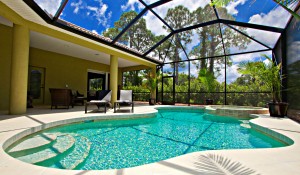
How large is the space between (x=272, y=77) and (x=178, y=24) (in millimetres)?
5210

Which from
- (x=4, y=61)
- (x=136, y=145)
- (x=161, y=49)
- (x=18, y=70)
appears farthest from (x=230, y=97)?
(x=4, y=61)

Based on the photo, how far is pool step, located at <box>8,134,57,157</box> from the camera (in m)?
2.36

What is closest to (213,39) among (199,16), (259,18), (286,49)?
(199,16)

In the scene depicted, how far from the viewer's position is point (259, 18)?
6.52m

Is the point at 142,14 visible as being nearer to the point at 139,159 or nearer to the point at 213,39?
the point at 213,39

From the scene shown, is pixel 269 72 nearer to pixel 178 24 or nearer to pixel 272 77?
pixel 272 77

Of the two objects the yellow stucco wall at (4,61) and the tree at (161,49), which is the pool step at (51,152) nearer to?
the yellow stucco wall at (4,61)

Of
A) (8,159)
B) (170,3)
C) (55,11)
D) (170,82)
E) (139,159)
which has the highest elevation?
(170,3)

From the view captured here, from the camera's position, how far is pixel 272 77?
557 centimetres

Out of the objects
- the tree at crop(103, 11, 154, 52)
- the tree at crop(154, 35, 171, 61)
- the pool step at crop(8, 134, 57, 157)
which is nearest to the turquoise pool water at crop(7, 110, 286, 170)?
the pool step at crop(8, 134, 57, 157)

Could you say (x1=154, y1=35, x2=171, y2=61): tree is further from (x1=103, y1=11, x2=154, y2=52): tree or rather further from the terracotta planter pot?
the terracotta planter pot

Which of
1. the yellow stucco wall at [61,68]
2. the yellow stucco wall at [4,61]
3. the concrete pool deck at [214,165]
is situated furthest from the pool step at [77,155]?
the yellow stucco wall at [61,68]

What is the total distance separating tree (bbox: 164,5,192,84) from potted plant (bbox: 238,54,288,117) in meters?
3.82

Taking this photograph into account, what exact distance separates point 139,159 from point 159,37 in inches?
311
